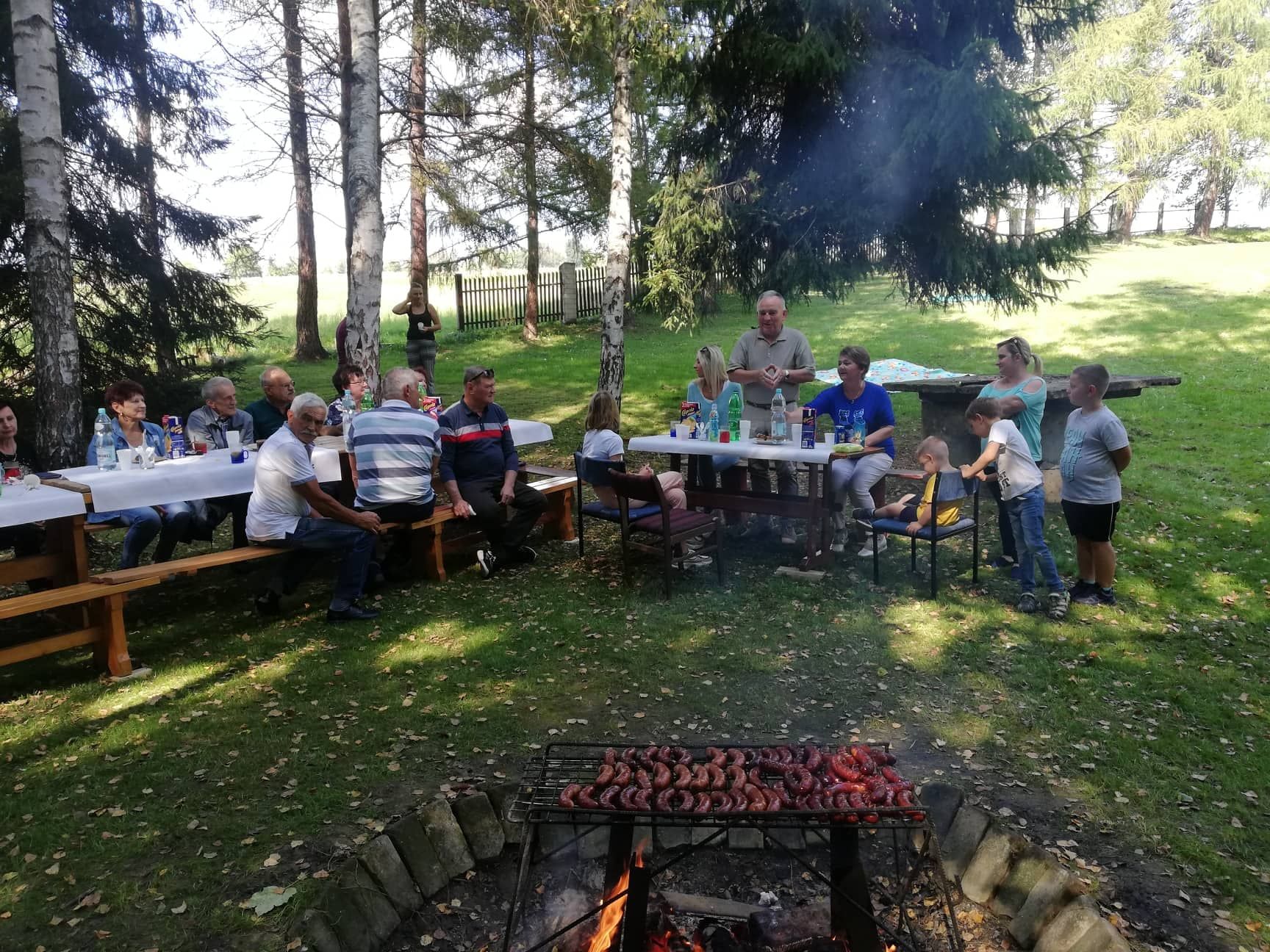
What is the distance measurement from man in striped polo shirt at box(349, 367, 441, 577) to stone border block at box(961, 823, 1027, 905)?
418 centimetres

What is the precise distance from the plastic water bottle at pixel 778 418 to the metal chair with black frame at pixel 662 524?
0.71 metres

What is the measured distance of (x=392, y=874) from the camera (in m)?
3.03

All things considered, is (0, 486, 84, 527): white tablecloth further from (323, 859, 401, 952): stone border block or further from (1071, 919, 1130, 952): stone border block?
(1071, 919, 1130, 952): stone border block

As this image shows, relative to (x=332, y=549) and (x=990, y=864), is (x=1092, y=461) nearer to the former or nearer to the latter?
(x=990, y=864)

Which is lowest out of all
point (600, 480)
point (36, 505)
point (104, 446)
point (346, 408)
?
point (600, 480)

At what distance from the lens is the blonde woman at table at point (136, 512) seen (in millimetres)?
5895

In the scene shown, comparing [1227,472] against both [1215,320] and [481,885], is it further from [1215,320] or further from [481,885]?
[1215,320]

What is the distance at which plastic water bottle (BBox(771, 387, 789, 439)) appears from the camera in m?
6.40

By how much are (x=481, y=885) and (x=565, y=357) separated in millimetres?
14129

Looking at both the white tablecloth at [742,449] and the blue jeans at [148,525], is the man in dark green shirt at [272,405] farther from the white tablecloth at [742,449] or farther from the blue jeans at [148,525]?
the white tablecloth at [742,449]

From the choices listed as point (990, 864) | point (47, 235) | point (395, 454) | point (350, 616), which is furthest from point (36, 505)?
point (990, 864)

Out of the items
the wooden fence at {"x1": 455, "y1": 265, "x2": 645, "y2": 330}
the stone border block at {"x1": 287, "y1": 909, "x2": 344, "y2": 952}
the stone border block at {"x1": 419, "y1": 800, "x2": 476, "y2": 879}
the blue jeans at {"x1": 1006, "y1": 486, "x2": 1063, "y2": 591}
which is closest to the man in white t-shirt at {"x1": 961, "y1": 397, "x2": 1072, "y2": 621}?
the blue jeans at {"x1": 1006, "y1": 486, "x2": 1063, "y2": 591}

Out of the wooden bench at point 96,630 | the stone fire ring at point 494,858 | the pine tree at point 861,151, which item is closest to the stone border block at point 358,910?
the stone fire ring at point 494,858

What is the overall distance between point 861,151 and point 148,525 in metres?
6.80
